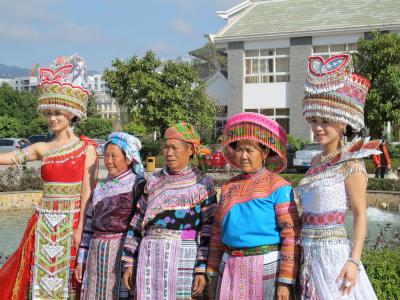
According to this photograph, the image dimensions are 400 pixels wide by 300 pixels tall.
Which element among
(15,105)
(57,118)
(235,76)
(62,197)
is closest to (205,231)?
(62,197)

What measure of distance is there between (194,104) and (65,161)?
18.8 meters

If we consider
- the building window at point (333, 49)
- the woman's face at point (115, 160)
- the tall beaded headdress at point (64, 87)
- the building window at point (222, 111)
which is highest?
the building window at point (333, 49)

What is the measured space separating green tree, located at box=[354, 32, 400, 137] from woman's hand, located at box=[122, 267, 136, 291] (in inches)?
614

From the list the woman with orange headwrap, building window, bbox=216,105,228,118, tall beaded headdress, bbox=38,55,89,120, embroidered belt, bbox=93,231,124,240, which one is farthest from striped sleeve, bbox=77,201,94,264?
building window, bbox=216,105,228,118

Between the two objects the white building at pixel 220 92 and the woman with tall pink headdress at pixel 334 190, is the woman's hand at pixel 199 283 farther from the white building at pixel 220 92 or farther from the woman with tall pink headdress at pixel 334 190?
the white building at pixel 220 92

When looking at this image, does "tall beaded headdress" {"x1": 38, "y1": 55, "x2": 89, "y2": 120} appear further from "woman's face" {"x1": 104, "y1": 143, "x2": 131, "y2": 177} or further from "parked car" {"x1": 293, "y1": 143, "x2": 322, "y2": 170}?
"parked car" {"x1": 293, "y1": 143, "x2": 322, "y2": 170}

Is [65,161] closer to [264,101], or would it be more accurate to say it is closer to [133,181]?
[133,181]

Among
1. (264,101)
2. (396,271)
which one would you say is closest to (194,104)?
(264,101)

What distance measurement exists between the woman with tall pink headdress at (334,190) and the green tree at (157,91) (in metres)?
18.2

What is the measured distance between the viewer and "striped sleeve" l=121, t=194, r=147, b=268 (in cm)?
358

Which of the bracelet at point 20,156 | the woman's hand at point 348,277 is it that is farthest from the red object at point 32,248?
the woman's hand at point 348,277

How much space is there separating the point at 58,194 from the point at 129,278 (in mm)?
780

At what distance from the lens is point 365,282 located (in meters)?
2.93

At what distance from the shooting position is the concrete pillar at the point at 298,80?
25.2 m
